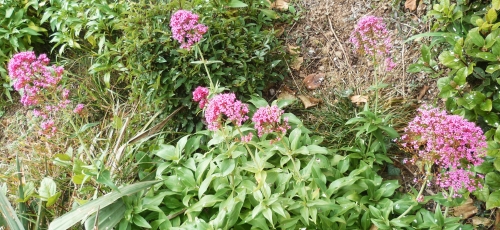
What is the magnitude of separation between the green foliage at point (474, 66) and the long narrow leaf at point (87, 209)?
6.85 feet

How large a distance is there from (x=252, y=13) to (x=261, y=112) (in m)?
1.74

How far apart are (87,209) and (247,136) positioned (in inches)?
41.4

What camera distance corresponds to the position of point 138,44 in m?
3.42

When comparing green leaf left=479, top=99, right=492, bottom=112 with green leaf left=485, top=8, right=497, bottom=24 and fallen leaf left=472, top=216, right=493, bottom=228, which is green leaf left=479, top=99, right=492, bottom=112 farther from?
fallen leaf left=472, top=216, right=493, bottom=228

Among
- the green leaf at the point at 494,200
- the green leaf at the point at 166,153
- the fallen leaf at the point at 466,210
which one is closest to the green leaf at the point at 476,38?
the green leaf at the point at 494,200

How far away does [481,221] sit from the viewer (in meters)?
2.92

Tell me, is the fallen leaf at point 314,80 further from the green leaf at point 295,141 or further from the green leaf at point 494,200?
the green leaf at point 494,200

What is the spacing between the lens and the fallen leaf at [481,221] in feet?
9.52

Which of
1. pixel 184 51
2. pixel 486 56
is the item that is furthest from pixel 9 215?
pixel 486 56

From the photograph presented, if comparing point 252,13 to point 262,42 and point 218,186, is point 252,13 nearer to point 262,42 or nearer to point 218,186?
point 262,42

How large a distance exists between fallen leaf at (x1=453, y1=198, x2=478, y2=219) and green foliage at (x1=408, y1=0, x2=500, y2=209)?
0.22 metres

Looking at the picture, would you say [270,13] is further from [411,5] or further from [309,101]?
[411,5]

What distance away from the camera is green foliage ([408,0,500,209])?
8.79ft

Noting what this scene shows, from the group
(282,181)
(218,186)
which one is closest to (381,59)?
(282,181)
